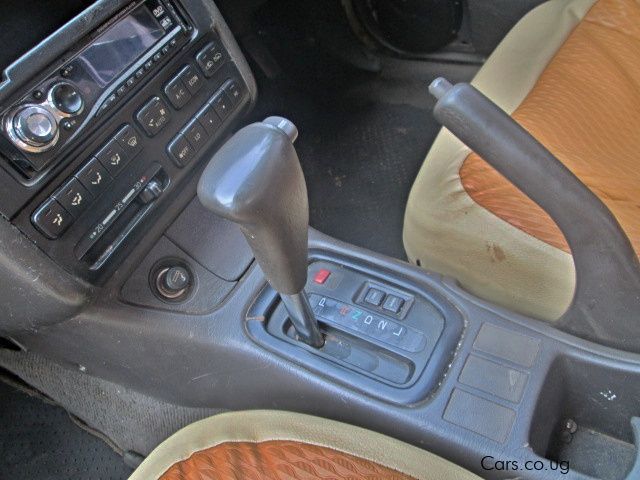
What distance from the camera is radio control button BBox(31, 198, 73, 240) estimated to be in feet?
2.78

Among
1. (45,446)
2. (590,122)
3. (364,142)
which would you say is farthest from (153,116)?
(364,142)

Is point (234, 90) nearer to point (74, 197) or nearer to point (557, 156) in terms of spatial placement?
point (74, 197)

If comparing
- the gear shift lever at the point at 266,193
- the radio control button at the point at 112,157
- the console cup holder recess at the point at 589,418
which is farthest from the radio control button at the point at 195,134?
the console cup holder recess at the point at 589,418

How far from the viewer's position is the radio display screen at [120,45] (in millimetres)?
906

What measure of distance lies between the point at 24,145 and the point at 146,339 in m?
0.32

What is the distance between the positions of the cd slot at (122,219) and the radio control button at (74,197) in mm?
34

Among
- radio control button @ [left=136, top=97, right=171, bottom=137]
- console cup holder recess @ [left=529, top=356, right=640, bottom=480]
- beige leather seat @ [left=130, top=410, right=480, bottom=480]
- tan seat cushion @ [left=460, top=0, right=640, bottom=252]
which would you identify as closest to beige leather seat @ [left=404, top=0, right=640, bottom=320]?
tan seat cushion @ [left=460, top=0, right=640, bottom=252]

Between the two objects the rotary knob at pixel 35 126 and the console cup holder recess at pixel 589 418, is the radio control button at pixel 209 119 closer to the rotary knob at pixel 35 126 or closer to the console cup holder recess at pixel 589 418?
the rotary knob at pixel 35 126

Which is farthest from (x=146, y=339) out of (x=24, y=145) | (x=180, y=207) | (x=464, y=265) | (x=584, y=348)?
(x=584, y=348)

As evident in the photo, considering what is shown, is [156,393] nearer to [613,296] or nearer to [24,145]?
[24,145]

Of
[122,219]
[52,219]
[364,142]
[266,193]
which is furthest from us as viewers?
[364,142]

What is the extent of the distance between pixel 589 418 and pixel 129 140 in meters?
0.72

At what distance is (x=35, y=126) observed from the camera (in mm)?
831

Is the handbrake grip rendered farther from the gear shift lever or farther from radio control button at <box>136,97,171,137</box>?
radio control button at <box>136,97,171,137</box>
